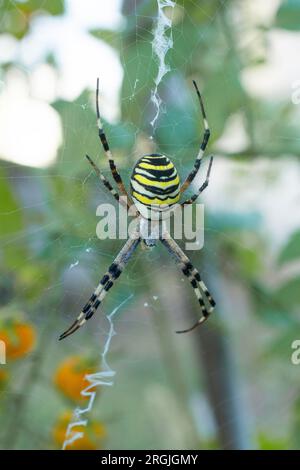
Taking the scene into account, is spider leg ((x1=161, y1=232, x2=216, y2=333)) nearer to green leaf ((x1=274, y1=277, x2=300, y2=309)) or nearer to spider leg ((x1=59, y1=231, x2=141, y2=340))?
spider leg ((x1=59, y1=231, x2=141, y2=340))

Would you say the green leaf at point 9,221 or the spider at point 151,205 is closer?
the green leaf at point 9,221

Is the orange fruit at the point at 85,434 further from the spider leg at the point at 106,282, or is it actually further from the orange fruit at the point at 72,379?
the spider leg at the point at 106,282

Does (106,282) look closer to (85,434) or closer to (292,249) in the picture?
(85,434)

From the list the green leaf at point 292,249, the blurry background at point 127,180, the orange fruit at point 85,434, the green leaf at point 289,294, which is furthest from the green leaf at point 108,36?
the orange fruit at point 85,434

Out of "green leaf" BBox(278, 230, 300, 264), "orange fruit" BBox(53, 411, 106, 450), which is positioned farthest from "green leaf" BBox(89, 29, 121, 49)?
"orange fruit" BBox(53, 411, 106, 450)

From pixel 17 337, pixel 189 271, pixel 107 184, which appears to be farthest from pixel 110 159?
pixel 189 271
